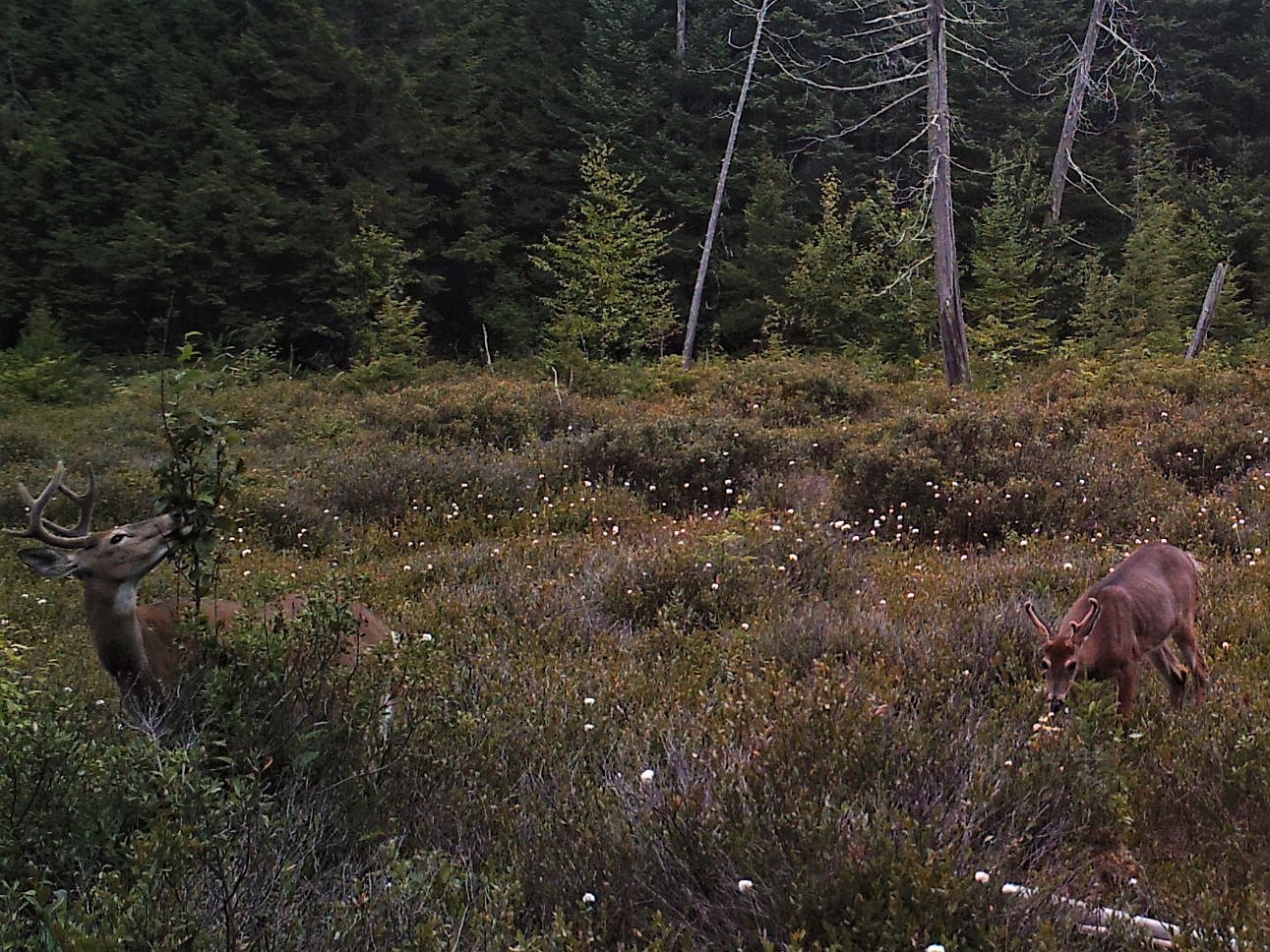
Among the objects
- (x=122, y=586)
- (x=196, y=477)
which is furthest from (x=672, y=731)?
(x=122, y=586)

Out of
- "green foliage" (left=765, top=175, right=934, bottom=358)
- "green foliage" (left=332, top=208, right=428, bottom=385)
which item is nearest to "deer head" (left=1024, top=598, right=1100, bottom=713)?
"green foliage" (left=332, top=208, right=428, bottom=385)

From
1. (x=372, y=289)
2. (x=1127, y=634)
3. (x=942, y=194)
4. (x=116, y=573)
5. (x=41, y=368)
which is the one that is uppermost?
(x=942, y=194)

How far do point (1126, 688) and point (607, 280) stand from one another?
20640 millimetres

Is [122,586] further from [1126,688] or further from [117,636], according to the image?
[1126,688]

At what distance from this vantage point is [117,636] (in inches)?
163

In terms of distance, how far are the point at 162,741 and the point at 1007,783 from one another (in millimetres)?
3179

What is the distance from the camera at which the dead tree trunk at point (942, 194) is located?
572 inches

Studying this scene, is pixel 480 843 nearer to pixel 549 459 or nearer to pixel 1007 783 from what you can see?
pixel 1007 783

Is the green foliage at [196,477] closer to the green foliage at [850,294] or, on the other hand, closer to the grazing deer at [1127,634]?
the grazing deer at [1127,634]

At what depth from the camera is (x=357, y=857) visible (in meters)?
3.14

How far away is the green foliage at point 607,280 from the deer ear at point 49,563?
18.5 m

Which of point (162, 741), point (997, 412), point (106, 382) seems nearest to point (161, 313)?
point (106, 382)

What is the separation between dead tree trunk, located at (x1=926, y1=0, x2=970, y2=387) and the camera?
14539mm

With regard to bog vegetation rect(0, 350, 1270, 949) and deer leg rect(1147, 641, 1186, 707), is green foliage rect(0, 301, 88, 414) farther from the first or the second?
deer leg rect(1147, 641, 1186, 707)
